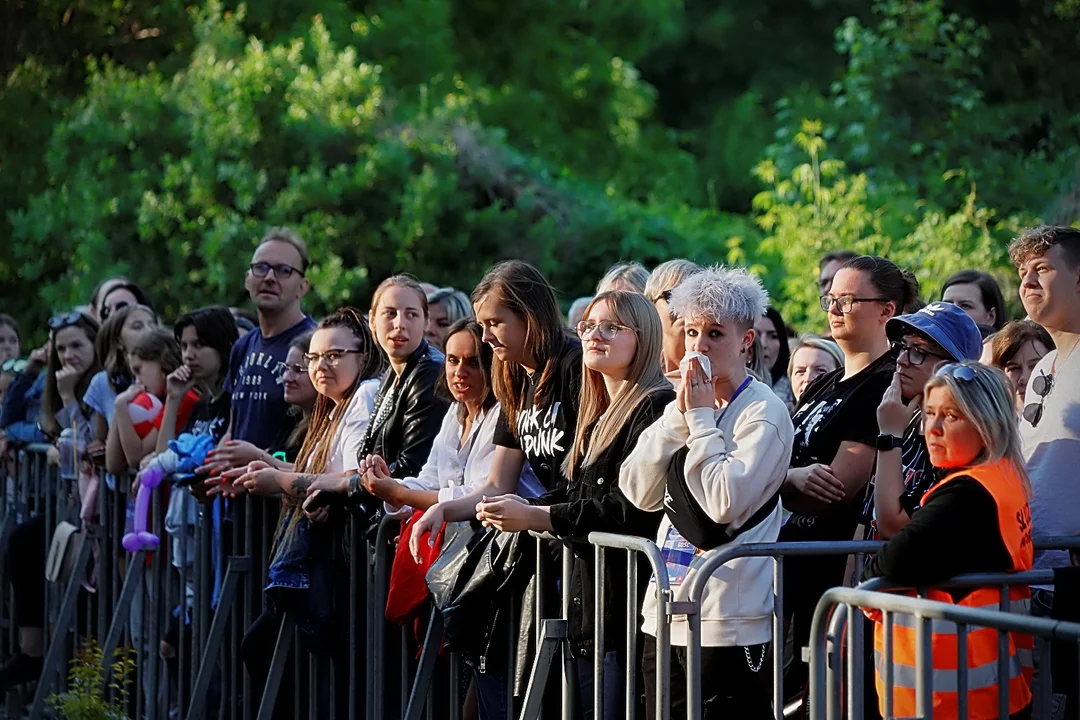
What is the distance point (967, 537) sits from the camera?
412 centimetres

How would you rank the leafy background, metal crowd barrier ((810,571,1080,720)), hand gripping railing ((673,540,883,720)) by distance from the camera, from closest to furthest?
metal crowd barrier ((810,571,1080,720)), hand gripping railing ((673,540,883,720)), the leafy background

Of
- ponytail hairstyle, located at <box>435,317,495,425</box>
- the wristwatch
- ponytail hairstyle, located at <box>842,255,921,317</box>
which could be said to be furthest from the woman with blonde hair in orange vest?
ponytail hairstyle, located at <box>435,317,495,425</box>

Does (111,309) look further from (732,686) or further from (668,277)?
(732,686)

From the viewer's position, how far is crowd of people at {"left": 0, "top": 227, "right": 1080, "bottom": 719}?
427cm

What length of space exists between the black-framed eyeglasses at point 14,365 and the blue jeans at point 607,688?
659 cm

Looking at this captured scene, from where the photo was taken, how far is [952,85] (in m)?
18.0

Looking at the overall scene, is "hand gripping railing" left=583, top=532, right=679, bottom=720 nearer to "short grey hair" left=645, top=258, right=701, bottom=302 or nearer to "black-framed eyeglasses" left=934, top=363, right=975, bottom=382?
"black-framed eyeglasses" left=934, top=363, right=975, bottom=382

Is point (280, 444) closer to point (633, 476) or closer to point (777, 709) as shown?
point (633, 476)

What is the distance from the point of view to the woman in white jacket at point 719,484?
447 centimetres

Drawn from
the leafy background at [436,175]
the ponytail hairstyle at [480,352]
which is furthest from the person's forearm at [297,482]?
the leafy background at [436,175]

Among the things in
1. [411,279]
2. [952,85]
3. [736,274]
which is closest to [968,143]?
[952,85]

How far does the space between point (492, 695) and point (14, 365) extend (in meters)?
6.56

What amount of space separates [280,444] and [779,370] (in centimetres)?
240

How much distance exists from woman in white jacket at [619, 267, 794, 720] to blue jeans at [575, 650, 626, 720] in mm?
194
